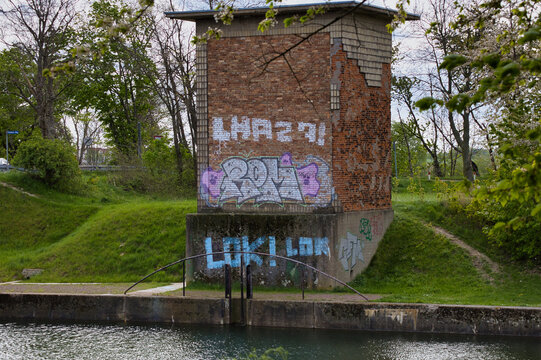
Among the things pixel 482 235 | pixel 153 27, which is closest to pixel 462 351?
pixel 482 235

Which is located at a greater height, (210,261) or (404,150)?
(404,150)

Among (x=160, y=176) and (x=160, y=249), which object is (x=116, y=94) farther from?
(x=160, y=249)

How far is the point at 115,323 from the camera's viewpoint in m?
14.3

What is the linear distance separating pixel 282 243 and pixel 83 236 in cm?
894

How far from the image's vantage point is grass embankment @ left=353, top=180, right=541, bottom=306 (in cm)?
1435

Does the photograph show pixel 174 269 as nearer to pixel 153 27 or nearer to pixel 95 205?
pixel 95 205

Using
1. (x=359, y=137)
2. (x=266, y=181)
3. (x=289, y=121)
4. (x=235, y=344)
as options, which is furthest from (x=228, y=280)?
(x=359, y=137)

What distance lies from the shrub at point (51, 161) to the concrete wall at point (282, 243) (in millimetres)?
13133

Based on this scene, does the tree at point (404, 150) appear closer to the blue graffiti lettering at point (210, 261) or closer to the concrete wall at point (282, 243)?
the concrete wall at point (282, 243)

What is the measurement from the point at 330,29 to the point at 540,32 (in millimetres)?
12025

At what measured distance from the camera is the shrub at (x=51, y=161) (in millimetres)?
26484

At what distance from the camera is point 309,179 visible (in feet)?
52.5

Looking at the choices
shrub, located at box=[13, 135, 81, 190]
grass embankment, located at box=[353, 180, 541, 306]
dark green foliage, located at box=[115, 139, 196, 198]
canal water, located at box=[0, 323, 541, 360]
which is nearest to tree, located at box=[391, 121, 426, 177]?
dark green foliage, located at box=[115, 139, 196, 198]

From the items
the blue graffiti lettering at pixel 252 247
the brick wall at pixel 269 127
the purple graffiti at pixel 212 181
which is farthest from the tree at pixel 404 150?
the blue graffiti lettering at pixel 252 247
